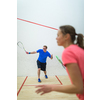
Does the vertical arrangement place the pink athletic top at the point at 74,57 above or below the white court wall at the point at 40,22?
below

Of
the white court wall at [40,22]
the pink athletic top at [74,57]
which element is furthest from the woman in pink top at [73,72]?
the white court wall at [40,22]

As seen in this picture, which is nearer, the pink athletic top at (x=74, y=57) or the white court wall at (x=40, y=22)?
the pink athletic top at (x=74, y=57)

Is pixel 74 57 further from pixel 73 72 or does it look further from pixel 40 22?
pixel 40 22

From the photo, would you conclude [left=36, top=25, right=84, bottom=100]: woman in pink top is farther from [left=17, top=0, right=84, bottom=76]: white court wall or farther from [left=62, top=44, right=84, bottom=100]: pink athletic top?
[left=17, top=0, right=84, bottom=76]: white court wall

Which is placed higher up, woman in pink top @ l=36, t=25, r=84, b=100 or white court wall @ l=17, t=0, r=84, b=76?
white court wall @ l=17, t=0, r=84, b=76

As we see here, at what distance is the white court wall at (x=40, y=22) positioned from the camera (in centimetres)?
307

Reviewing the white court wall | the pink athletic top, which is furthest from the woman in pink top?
the white court wall

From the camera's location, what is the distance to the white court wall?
3068 mm

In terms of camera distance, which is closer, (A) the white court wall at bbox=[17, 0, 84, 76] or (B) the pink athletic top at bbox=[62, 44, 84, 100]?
(B) the pink athletic top at bbox=[62, 44, 84, 100]

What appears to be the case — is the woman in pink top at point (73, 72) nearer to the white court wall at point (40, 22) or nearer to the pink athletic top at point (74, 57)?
the pink athletic top at point (74, 57)

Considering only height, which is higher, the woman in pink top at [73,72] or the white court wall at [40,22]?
the white court wall at [40,22]

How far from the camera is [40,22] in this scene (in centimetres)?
311
